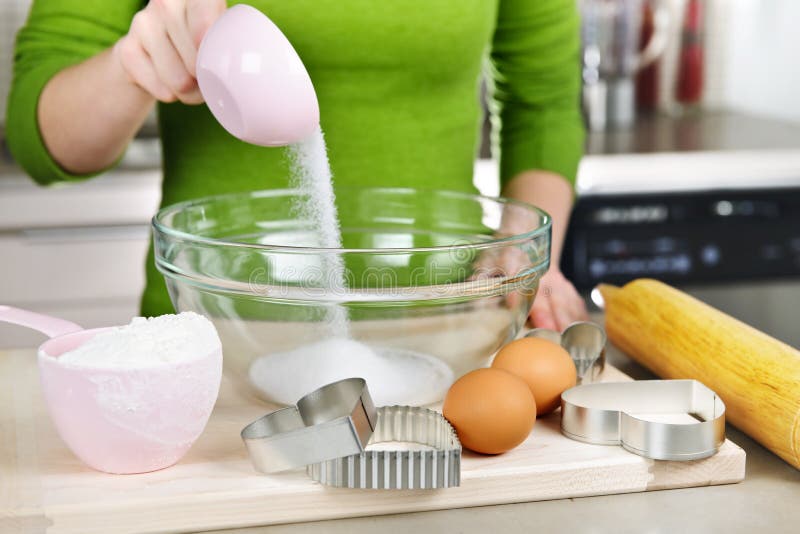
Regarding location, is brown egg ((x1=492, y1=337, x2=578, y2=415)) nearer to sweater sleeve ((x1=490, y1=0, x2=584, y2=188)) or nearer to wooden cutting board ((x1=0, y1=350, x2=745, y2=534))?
wooden cutting board ((x1=0, y1=350, x2=745, y2=534))

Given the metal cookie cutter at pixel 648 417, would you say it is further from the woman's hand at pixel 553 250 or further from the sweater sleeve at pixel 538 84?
the sweater sleeve at pixel 538 84

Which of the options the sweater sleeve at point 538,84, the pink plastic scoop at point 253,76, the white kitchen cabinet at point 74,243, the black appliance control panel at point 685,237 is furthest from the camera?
the black appliance control panel at point 685,237

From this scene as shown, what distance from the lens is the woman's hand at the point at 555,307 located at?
→ 3.54ft

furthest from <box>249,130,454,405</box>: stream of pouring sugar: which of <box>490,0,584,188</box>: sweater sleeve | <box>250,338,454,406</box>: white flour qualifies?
<box>490,0,584,188</box>: sweater sleeve

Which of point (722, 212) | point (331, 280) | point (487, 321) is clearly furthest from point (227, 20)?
point (722, 212)

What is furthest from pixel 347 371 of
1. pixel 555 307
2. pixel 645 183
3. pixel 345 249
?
pixel 645 183

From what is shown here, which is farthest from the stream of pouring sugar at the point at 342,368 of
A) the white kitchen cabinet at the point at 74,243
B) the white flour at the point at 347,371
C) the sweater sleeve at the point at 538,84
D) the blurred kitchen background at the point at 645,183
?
the white kitchen cabinet at the point at 74,243

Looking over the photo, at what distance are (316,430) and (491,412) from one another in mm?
131

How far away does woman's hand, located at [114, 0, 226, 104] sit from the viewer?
Result: 2.65 feet

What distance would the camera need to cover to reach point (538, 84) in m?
1.37

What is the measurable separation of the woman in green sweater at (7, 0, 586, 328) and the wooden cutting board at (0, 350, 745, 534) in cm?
36

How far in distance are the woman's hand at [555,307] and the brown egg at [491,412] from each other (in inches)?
13.9

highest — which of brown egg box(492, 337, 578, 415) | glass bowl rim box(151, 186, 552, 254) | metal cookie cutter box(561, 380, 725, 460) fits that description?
glass bowl rim box(151, 186, 552, 254)

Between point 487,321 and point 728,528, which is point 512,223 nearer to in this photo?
point 487,321
